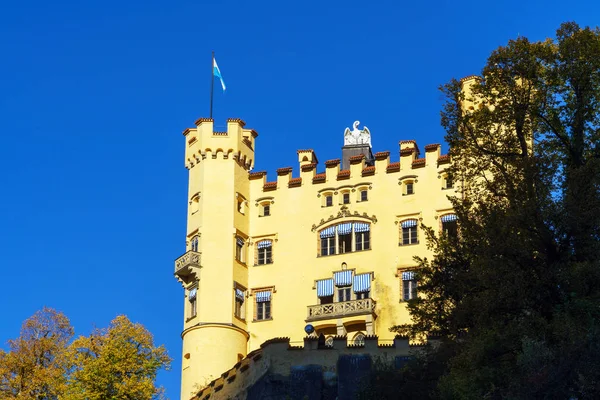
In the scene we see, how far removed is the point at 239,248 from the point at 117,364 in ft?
37.8

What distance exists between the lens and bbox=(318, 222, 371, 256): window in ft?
231

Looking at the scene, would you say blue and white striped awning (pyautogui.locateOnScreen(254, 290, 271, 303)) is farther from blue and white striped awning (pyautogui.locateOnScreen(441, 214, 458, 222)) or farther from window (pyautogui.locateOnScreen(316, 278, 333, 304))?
blue and white striped awning (pyautogui.locateOnScreen(441, 214, 458, 222))

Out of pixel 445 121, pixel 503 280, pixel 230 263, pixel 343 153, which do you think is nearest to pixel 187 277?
pixel 230 263

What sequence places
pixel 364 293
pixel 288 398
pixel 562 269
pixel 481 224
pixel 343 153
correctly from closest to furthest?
1. pixel 562 269
2. pixel 481 224
3. pixel 288 398
4. pixel 364 293
5. pixel 343 153

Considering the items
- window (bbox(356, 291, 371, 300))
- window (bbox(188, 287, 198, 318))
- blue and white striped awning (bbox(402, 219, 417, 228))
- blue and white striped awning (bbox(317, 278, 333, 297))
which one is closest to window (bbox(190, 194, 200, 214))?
window (bbox(188, 287, 198, 318))

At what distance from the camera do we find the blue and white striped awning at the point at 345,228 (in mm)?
70812

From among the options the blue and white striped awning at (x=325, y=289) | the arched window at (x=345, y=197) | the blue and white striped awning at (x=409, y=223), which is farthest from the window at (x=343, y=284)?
the arched window at (x=345, y=197)

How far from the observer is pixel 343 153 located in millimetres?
76875

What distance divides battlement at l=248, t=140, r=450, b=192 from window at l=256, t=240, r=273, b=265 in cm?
324

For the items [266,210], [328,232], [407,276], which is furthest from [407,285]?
[266,210]

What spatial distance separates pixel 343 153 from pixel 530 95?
96.5ft

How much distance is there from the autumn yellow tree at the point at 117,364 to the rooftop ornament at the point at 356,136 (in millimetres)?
18520

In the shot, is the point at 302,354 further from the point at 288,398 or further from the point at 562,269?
the point at 562,269

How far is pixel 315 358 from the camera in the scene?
55688 millimetres
